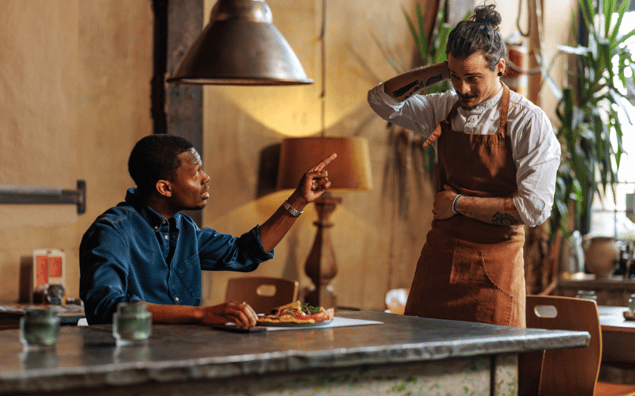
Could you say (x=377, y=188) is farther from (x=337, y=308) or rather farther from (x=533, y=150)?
(x=533, y=150)

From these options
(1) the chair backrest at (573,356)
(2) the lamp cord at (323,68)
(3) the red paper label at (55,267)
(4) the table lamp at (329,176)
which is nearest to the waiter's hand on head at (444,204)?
(1) the chair backrest at (573,356)

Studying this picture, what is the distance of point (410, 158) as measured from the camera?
5.59 meters

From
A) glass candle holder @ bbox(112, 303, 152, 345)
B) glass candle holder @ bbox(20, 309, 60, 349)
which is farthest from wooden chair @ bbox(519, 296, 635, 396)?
glass candle holder @ bbox(20, 309, 60, 349)

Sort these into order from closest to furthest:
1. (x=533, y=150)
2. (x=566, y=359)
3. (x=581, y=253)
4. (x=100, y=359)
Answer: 1. (x=100, y=359)
2. (x=533, y=150)
3. (x=566, y=359)
4. (x=581, y=253)

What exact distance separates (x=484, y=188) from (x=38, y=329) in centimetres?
149

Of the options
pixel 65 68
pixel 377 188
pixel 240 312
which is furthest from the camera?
pixel 377 188

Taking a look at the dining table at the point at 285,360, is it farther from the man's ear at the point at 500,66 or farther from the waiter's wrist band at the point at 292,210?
the man's ear at the point at 500,66

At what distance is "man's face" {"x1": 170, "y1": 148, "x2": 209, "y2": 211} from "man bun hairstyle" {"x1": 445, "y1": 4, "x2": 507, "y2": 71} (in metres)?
0.86

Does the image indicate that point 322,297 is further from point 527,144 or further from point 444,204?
point 527,144

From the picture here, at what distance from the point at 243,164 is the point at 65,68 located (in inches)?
46.4

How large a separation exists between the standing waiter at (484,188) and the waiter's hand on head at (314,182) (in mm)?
376

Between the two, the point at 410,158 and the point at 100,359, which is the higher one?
the point at 410,158

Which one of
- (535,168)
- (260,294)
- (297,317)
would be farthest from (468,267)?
(260,294)

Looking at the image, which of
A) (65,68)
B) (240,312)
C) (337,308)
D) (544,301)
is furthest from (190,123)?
(240,312)
